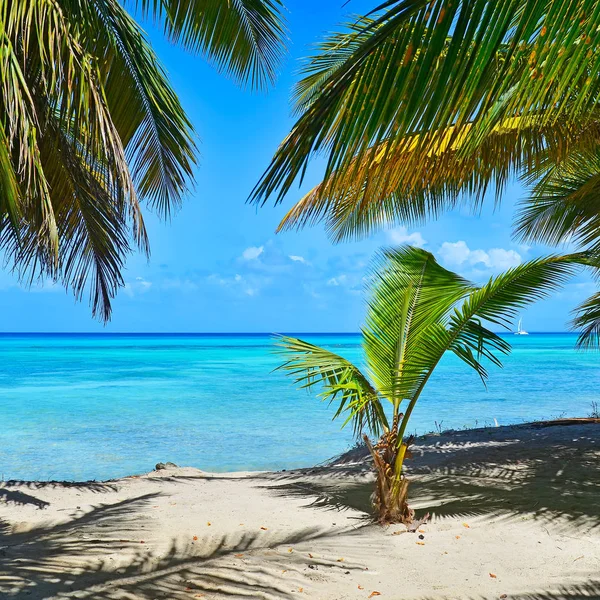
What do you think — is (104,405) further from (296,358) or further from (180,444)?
(296,358)

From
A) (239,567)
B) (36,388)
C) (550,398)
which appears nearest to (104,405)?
(36,388)

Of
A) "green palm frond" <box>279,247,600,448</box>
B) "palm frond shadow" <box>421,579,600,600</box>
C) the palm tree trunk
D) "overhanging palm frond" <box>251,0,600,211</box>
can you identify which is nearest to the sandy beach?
"palm frond shadow" <box>421,579,600,600</box>

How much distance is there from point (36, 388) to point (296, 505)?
21305 mm

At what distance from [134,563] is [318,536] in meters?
1.29

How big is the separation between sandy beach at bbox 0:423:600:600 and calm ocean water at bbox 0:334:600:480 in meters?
1.37

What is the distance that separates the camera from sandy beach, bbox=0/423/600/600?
345 cm

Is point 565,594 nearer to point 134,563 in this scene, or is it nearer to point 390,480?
point 390,480

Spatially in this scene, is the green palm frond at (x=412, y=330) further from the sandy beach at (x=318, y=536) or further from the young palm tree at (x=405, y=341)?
the sandy beach at (x=318, y=536)

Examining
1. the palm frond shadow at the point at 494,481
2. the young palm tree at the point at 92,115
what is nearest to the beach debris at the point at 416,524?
the palm frond shadow at the point at 494,481

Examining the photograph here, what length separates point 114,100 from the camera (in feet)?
16.4

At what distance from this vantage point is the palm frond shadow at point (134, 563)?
337 cm

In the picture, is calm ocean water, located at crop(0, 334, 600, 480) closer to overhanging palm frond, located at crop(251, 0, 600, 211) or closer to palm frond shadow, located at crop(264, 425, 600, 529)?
palm frond shadow, located at crop(264, 425, 600, 529)

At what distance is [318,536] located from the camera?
438cm

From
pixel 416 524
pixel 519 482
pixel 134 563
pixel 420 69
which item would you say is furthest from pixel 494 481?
pixel 420 69
